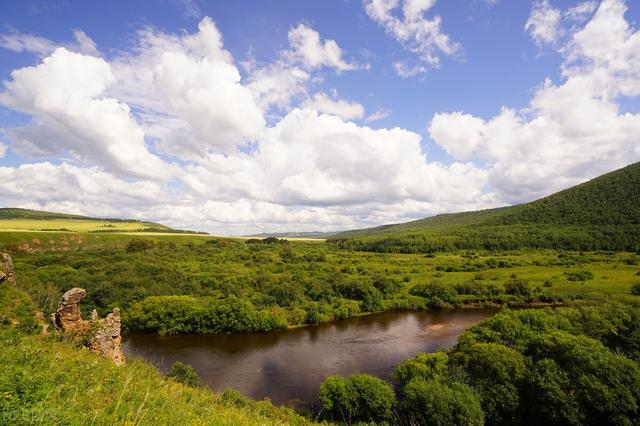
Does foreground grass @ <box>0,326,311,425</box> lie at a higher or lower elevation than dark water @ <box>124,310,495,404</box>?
higher

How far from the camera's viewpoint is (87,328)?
66.9 ft

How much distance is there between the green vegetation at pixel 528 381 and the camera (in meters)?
24.7

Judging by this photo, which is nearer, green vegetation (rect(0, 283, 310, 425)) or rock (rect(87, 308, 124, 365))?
green vegetation (rect(0, 283, 310, 425))

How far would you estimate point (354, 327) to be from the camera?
62625 mm

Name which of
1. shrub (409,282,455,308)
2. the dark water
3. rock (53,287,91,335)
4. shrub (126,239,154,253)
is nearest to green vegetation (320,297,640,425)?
the dark water

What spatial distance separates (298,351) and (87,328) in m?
33.8

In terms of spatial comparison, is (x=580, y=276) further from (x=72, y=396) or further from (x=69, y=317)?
(x=72, y=396)

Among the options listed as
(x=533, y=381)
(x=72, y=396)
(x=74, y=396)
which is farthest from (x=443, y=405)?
(x=74, y=396)

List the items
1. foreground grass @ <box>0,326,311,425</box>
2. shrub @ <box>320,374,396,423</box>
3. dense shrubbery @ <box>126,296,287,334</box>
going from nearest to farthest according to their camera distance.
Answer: foreground grass @ <box>0,326,311,425</box> → shrub @ <box>320,374,396,423</box> → dense shrubbery @ <box>126,296,287,334</box>

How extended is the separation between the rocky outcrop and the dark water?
17.3 metres

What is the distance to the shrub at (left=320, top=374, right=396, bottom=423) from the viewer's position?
93.6 ft

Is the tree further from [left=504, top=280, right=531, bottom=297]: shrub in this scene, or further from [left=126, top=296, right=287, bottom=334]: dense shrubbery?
[left=504, top=280, right=531, bottom=297]: shrub

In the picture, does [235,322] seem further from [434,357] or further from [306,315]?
[434,357]

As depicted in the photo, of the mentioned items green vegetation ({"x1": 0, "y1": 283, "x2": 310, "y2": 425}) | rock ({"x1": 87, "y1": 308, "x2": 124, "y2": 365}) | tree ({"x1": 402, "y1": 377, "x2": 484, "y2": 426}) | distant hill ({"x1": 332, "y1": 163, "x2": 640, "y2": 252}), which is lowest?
tree ({"x1": 402, "y1": 377, "x2": 484, "y2": 426})
